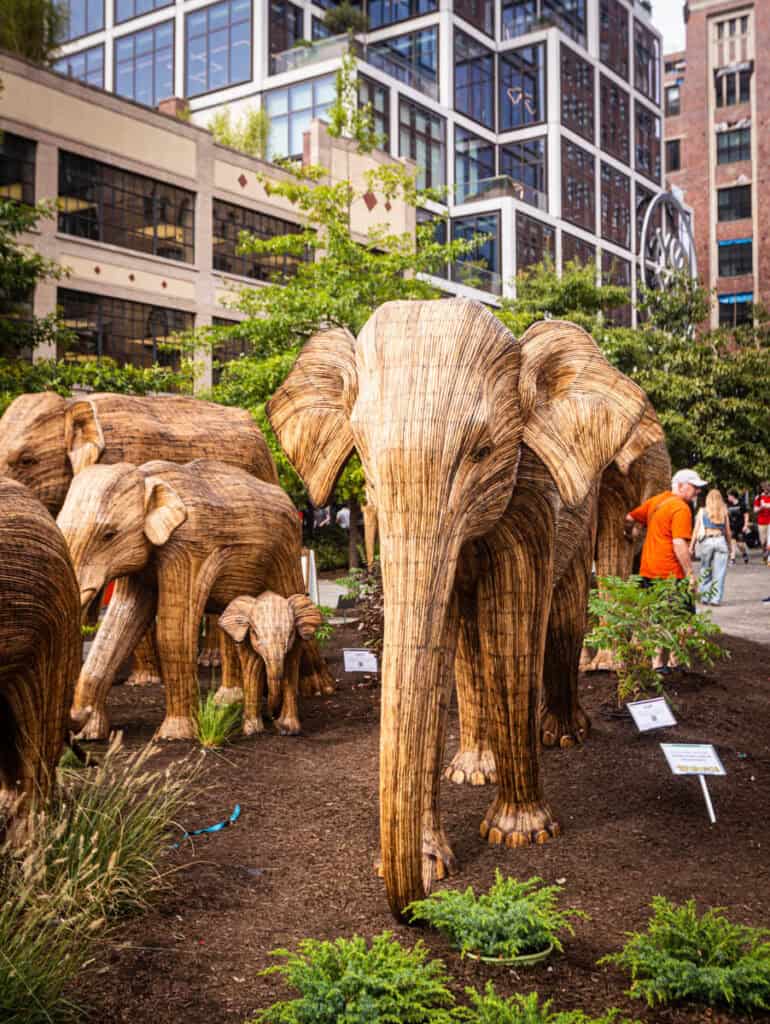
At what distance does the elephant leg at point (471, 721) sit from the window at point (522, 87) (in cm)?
4735

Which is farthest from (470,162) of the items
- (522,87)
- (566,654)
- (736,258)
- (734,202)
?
(566,654)

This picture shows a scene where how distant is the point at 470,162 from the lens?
156 ft

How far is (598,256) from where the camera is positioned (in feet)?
167

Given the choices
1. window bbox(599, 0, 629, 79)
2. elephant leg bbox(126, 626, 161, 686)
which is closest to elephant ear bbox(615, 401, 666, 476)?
elephant leg bbox(126, 626, 161, 686)

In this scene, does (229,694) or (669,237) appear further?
(669,237)

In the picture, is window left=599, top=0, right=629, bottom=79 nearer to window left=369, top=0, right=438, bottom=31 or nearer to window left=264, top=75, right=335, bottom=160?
window left=369, top=0, right=438, bottom=31

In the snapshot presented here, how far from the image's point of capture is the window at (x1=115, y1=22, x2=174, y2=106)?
44.0 metres

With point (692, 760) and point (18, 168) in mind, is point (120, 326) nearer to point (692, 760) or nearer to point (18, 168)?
point (18, 168)

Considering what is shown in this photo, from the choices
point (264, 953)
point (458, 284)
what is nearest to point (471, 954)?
point (264, 953)

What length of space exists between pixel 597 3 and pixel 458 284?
70.8ft

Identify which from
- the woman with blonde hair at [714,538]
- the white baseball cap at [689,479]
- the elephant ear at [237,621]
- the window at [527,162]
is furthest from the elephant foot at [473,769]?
the window at [527,162]

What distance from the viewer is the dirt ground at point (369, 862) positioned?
3.42m

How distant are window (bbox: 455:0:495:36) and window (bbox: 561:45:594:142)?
3.57 meters

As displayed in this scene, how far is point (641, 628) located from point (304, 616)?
7.71 ft
